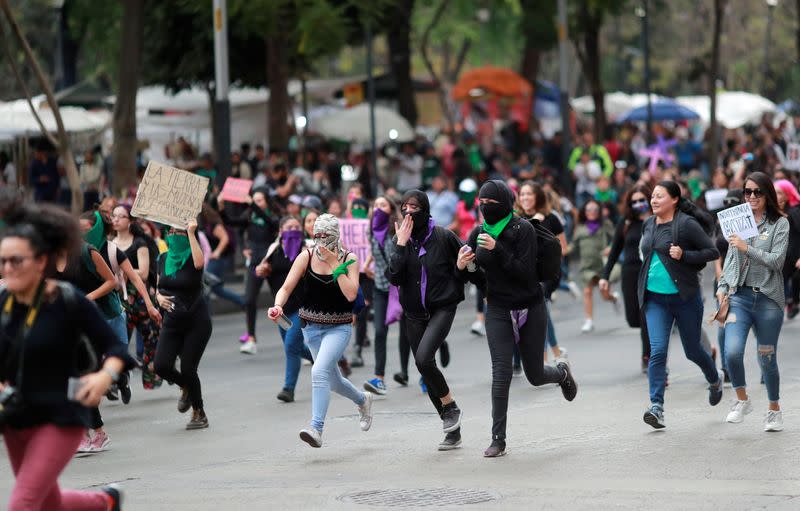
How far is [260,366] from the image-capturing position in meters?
15.1

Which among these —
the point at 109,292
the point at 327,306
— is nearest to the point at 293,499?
the point at 327,306

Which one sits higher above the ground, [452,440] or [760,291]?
[760,291]

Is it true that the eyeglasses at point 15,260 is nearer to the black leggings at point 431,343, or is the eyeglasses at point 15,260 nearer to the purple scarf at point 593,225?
the black leggings at point 431,343

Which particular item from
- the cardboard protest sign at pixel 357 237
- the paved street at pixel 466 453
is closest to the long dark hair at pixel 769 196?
the paved street at pixel 466 453

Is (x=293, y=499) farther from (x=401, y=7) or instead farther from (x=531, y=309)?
(x=401, y=7)

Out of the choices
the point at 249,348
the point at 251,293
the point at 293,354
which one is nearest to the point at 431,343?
the point at 293,354

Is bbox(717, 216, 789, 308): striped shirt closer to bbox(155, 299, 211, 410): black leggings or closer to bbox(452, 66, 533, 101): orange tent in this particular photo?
bbox(155, 299, 211, 410): black leggings

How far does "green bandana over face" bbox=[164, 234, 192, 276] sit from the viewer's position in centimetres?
1136

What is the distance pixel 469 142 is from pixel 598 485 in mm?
26655

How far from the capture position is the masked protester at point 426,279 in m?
9.98

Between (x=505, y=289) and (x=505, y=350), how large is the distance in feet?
1.25

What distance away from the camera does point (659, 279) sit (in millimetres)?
10109

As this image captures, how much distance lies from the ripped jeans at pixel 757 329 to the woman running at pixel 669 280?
0.31m

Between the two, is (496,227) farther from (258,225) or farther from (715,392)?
(258,225)
